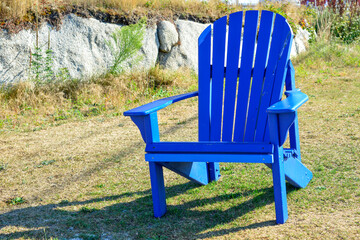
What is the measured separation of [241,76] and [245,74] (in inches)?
1.4

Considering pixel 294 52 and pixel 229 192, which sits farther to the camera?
pixel 294 52

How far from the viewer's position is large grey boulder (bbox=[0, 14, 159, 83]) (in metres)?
5.64

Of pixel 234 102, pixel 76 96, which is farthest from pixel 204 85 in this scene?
pixel 76 96

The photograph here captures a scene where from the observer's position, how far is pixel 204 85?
9.68 ft

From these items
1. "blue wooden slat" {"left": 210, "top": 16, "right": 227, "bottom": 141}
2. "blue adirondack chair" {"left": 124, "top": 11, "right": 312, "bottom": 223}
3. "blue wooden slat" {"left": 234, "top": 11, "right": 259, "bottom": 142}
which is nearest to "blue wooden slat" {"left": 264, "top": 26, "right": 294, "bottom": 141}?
"blue adirondack chair" {"left": 124, "top": 11, "right": 312, "bottom": 223}

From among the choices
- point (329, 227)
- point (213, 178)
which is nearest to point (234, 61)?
point (213, 178)

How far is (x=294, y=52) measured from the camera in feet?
29.1

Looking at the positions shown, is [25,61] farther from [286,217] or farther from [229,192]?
[286,217]

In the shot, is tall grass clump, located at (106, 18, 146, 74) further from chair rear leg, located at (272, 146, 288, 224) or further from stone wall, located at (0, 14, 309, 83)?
chair rear leg, located at (272, 146, 288, 224)

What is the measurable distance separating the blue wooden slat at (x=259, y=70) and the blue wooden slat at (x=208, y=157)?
72 cm

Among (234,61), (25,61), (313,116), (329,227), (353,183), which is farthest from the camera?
(25,61)

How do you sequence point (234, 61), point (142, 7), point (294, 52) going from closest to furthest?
point (234, 61) < point (142, 7) < point (294, 52)

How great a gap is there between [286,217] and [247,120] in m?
0.82

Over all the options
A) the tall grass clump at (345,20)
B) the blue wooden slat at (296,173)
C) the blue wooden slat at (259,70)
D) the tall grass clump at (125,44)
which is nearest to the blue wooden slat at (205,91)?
the blue wooden slat at (259,70)
